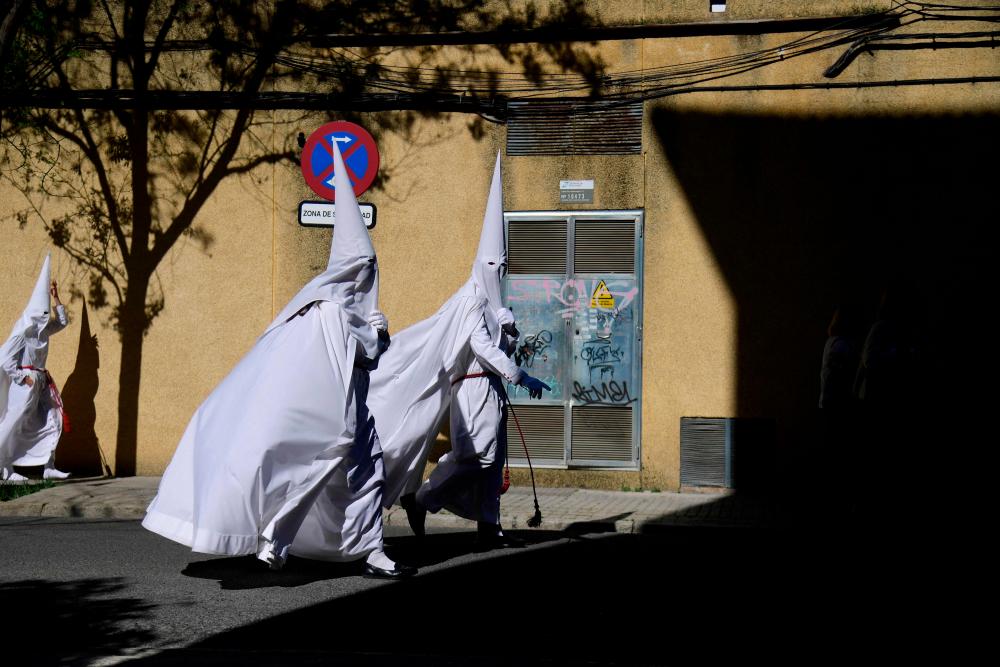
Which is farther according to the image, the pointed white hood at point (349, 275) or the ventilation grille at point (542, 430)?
the ventilation grille at point (542, 430)

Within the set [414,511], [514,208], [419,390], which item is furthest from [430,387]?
[514,208]

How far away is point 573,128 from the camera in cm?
1278

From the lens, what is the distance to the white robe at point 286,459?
7281mm

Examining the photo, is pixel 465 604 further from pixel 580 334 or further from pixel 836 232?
pixel 836 232

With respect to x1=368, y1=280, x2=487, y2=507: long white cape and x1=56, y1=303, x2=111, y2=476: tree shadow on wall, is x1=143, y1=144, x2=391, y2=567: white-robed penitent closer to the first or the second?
x1=368, y1=280, x2=487, y2=507: long white cape

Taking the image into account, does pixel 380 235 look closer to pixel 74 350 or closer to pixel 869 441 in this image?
pixel 74 350

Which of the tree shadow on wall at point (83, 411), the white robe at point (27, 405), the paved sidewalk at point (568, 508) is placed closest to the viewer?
the paved sidewalk at point (568, 508)

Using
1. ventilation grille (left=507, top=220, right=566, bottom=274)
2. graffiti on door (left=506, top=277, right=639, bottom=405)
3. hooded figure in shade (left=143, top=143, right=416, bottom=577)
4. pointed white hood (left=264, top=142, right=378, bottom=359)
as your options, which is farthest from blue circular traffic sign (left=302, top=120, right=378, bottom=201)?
pointed white hood (left=264, top=142, right=378, bottom=359)

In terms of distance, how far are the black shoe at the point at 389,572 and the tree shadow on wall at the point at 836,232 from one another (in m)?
5.50

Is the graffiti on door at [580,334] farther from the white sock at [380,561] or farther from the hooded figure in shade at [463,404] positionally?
the white sock at [380,561]

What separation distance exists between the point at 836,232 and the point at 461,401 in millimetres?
4983

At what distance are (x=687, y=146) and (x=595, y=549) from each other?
4999mm

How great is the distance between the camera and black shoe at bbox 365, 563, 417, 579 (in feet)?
25.3

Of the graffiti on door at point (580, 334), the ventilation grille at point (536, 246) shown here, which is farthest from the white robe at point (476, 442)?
the ventilation grille at point (536, 246)
